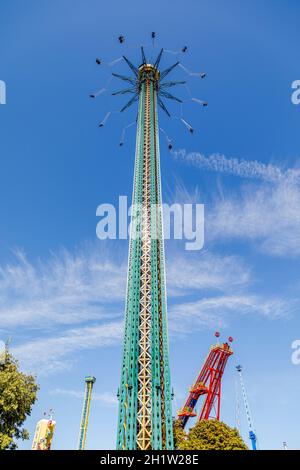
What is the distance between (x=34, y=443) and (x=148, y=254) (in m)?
26.9

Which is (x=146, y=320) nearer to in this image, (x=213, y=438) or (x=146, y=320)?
(x=146, y=320)

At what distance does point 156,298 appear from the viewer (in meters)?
46.8

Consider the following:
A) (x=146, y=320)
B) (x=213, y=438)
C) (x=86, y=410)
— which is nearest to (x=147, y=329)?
(x=146, y=320)

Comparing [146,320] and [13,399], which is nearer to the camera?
[13,399]

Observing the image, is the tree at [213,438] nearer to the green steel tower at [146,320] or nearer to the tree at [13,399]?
the green steel tower at [146,320]

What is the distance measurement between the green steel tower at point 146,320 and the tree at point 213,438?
6872 mm

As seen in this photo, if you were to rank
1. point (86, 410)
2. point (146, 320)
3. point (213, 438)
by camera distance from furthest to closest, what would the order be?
point (86, 410)
point (146, 320)
point (213, 438)

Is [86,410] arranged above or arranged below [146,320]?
below

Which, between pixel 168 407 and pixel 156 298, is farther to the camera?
pixel 156 298

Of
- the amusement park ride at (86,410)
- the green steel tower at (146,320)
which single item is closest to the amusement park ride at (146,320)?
the green steel tower at (146,320)

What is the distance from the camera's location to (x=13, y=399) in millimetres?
30391

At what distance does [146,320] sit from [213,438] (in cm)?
1635
